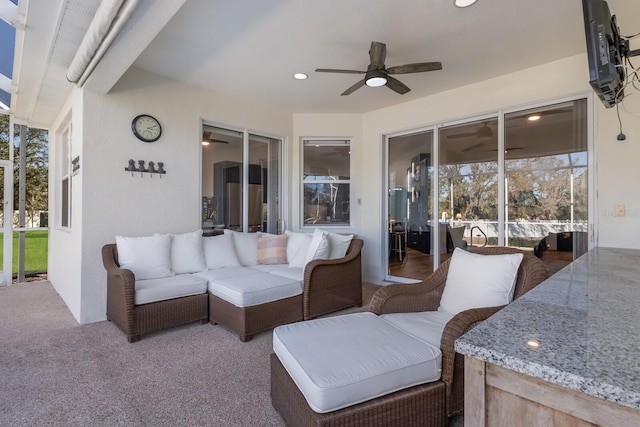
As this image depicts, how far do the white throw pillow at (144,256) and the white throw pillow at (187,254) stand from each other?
0.10 metres

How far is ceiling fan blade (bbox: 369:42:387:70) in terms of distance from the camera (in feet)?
9.32

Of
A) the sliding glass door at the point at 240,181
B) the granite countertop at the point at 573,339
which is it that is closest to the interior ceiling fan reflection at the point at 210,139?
the sliding glass door at the point at 240,181

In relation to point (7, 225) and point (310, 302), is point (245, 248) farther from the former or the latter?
point (7, 225)

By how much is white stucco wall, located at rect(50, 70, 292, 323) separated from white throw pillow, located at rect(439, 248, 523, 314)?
3.10 metres

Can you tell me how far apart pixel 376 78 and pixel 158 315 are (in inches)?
114

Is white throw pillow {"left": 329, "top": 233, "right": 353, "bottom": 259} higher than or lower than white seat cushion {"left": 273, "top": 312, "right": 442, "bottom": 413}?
higher

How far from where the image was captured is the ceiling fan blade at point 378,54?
284cm

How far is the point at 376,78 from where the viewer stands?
2871 mm

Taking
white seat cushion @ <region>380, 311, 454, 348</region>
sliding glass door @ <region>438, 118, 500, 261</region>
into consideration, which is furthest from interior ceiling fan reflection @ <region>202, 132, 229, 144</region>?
white seat cushion @ <region>380, 311, 454, 348</region>

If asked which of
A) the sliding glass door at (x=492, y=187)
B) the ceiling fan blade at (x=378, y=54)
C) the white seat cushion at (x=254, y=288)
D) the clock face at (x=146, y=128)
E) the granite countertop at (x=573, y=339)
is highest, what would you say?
the ceiling fan blade at (x=378, y=54)

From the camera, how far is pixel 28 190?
5.21 meters

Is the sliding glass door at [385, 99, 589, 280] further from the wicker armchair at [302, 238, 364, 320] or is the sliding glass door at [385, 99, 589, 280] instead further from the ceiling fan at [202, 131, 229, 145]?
the ceiling fan at [202, 131, 229, 145]

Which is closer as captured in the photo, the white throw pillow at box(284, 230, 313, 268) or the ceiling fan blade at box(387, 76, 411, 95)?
the ceiling fan blade at box(387, 76, 411, 95)

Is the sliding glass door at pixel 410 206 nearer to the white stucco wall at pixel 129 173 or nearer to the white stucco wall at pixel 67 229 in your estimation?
the white stucco wall at pixel 129 173
